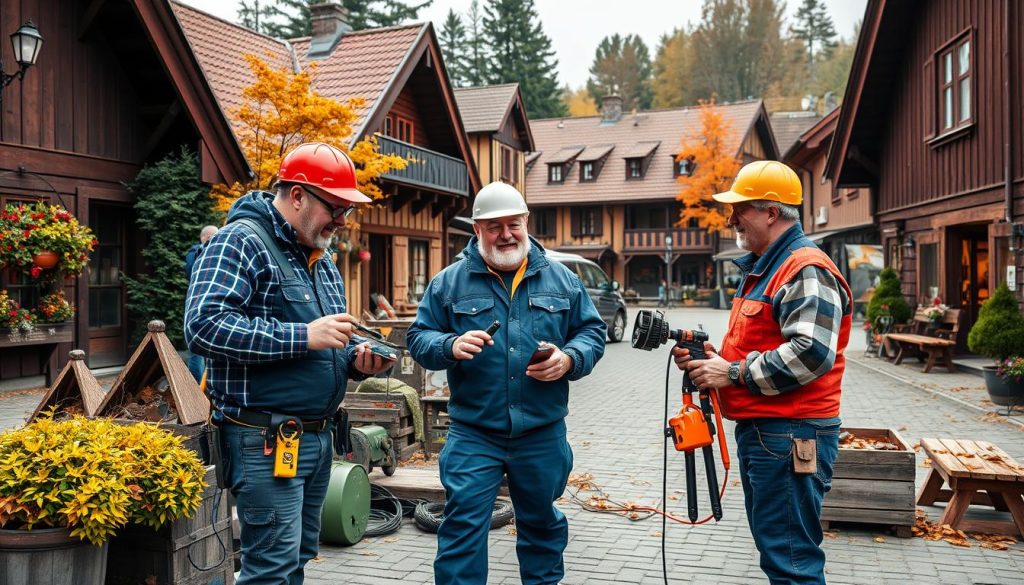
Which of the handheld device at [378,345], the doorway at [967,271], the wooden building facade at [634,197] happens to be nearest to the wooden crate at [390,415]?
the handheld device at [378,345]

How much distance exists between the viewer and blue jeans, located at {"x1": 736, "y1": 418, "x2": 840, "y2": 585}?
369 centimetres

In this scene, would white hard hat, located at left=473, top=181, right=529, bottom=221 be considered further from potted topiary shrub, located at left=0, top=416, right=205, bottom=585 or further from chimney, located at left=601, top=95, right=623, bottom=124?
chimney, located at left=601, top=95, right=623, bottom=124

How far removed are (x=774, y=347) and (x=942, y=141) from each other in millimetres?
14423

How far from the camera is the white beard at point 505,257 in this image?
4160mm

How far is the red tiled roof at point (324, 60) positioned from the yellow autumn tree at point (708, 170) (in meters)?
23.3

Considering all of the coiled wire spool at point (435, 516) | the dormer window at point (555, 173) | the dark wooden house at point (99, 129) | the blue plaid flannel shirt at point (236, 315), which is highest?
the dormer window at point (555, 173)

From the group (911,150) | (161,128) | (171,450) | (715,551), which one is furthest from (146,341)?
(911,150)

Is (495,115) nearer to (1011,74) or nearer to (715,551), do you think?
(1011,74)

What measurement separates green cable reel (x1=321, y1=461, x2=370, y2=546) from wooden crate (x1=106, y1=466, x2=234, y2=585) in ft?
4.23

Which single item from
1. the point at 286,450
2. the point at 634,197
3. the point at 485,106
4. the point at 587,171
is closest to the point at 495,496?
the point at 286,450

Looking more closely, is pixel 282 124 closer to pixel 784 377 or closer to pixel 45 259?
pixel 45 259

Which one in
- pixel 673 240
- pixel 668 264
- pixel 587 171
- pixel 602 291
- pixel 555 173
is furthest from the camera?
pixel 555 173

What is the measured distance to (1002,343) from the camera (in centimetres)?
1191

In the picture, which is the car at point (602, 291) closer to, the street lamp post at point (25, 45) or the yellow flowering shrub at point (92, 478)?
the street lamp post at point (25, 45)
